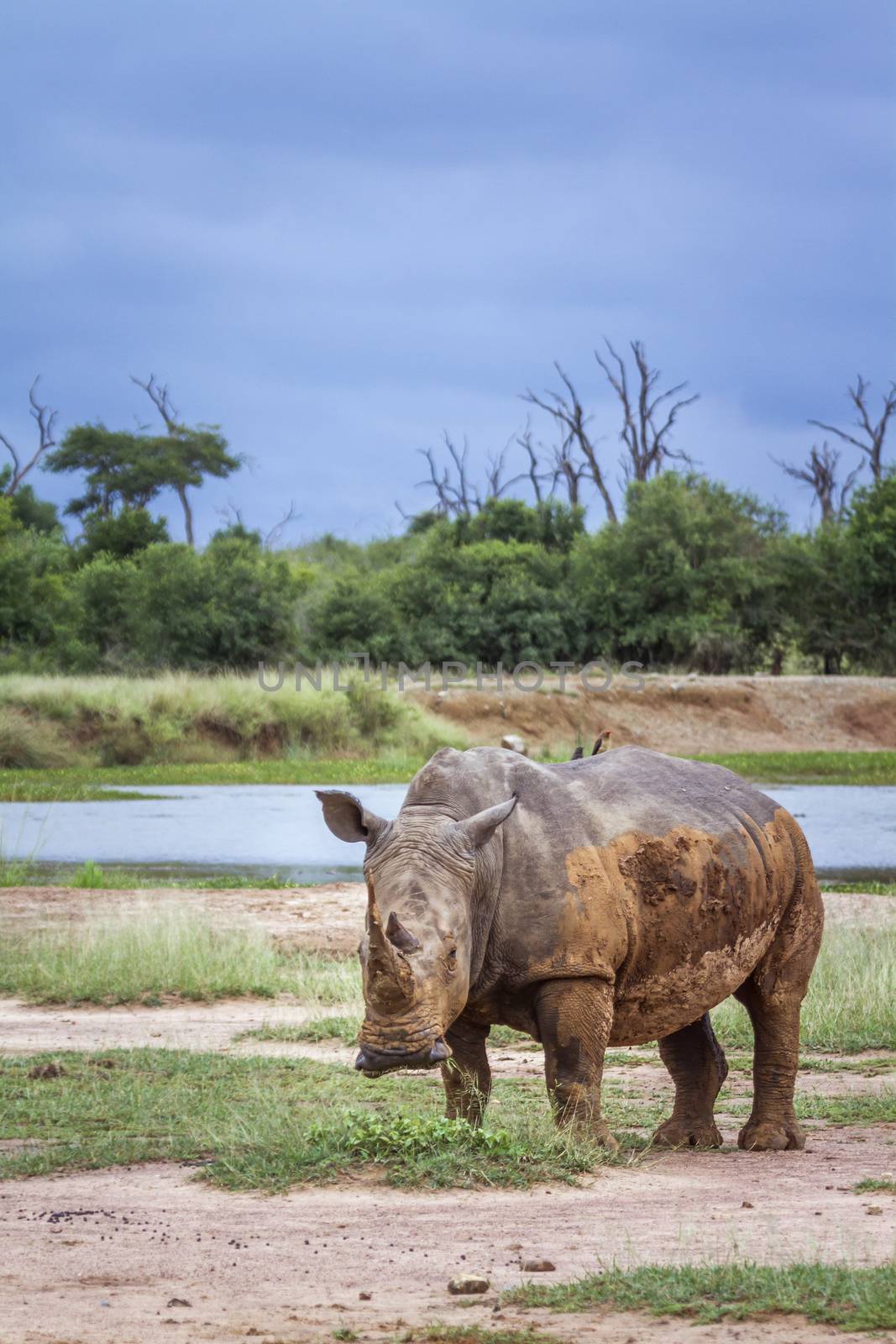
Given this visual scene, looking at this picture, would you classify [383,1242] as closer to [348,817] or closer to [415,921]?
[415,921]

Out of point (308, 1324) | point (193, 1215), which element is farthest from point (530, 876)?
point (308, 1324)

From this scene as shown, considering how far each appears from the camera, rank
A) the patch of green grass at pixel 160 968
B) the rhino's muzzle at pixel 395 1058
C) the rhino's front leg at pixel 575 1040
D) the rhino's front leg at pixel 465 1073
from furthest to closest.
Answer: the patch of green grass at pixel 160 968
the rhino's front leg at pixel 465 1073
the rhino's front leg at pixel 575 1040
the rhino's muzzle at pixel 395 1058

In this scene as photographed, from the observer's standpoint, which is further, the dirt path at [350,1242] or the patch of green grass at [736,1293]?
the dirt path at [350,1242]

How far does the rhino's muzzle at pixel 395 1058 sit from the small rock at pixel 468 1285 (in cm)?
92

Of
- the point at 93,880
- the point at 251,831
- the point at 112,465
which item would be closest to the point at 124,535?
the point at 112,465

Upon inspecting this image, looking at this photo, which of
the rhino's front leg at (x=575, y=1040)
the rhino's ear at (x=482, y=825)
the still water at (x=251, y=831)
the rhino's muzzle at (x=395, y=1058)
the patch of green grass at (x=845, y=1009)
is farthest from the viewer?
the still water at (x=251, y=831)

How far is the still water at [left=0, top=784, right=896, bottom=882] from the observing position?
21.3 meters

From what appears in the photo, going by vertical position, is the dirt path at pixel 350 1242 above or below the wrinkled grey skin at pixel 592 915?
below

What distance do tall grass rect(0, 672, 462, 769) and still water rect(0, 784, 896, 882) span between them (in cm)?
367

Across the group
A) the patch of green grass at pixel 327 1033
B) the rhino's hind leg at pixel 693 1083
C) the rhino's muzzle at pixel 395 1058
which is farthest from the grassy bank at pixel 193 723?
the rhino's muzzle at pixel 395 1058

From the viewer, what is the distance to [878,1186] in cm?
601

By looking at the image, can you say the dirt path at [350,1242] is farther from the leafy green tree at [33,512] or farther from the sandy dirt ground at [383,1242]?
the leafy green tree at [33,512]

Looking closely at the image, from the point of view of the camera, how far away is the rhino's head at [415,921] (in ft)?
18.0

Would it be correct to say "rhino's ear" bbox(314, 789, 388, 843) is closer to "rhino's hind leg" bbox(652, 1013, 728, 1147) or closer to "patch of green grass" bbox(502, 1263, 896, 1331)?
"rhino's hind leg" bbox(652, 1013, 728, 1147)
